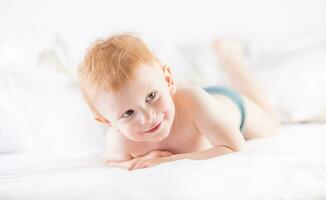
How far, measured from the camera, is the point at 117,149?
4.05 feet

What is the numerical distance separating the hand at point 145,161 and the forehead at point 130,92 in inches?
4.5

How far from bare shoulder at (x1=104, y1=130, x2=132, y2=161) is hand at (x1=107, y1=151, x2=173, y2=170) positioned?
0.02 metres

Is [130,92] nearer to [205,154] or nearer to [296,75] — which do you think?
[205,154]

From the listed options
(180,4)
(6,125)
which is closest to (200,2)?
(180,4)

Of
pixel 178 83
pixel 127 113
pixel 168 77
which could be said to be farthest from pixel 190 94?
pixel 178 83

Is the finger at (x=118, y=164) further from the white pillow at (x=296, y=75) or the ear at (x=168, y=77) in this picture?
the white pillow at (x=296, y=75)

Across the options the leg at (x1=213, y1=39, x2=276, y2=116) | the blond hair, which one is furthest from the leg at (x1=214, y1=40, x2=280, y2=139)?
the blond hair

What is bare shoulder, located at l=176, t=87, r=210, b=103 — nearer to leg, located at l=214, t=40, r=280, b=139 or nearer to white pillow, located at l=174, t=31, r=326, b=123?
leg, located at l=214, t=40, r=280, b=139

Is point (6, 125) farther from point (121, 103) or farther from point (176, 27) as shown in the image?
point (176, 27)

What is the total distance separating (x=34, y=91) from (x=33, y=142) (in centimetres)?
16

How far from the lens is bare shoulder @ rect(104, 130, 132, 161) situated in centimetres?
122

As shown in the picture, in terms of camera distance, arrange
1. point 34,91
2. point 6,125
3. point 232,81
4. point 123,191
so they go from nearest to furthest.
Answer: point 123,191 < point 6,125 < point 34,91 < point 232,81

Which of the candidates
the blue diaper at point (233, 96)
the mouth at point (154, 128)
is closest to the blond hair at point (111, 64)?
the mouth at point (154, 128)

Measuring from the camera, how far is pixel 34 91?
1487 mm
